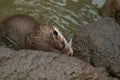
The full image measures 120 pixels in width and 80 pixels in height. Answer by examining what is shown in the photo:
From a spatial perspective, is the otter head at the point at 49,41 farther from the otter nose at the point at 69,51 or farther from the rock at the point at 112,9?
the rock at the point at 112,9

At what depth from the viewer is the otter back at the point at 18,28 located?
556 centimetres

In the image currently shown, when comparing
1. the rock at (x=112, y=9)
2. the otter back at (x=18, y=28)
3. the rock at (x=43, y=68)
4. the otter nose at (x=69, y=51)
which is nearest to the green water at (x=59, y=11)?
the rock at (x=112, y=9)

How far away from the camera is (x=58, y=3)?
7117 mm

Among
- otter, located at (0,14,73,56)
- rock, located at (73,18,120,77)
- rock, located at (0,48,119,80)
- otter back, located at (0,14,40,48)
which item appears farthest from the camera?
otter back, located at (0,14,40,48)

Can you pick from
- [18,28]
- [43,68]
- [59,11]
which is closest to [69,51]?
[43,68]

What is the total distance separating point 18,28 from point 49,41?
0.90 metres

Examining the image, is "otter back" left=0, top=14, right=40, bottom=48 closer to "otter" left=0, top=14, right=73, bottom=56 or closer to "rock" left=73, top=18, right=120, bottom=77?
"otter" left=0, top=14, right=73, bottom=56

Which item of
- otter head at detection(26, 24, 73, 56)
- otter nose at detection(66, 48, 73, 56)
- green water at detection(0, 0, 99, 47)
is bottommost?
green water at detection(0, 0, 99, 47)

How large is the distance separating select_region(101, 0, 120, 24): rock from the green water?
20 cm

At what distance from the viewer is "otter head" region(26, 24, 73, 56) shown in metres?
4.92

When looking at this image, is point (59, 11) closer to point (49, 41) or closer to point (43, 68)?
point (49, 41)

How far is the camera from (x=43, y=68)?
421 cm

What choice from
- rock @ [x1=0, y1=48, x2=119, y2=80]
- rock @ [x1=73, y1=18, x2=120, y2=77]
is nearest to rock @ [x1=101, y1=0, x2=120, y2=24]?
rock @ [x1=73, y1=18, x2=120, y2=77]

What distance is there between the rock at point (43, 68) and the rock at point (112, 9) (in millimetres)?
2318
